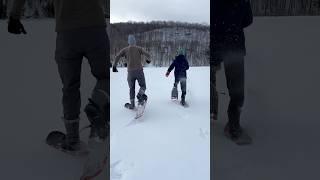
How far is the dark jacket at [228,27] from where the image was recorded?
5.89 feet

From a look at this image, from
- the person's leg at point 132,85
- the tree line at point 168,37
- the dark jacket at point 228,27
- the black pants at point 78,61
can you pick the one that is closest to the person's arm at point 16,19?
the black pants at point 78,61

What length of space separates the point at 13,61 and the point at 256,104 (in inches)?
45.6

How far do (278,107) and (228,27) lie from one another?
1.47 ft

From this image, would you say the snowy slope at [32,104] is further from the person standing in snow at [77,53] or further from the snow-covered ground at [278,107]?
the snow-covered ground at [278,107]

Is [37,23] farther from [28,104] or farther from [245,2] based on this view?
[245,2]

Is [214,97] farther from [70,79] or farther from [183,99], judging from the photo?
[70,79]

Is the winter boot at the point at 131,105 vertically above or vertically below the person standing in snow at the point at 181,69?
below

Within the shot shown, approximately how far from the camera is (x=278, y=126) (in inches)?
72.2

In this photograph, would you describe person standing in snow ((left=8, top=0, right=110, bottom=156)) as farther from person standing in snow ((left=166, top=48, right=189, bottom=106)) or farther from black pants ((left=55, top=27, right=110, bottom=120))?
person standing in snow ((left=166, top=48, right=189, bottom=106))

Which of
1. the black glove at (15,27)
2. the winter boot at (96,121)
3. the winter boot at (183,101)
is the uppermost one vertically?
the black glove at (15,27)

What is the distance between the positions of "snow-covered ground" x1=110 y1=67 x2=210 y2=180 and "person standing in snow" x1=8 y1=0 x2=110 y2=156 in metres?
0.07

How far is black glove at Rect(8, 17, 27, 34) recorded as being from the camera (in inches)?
69.1

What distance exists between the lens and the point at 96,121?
180cm

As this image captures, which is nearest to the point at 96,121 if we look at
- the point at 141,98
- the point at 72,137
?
the point at 72,137
